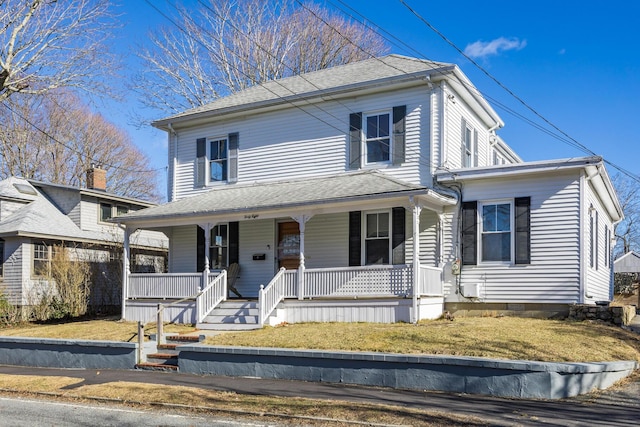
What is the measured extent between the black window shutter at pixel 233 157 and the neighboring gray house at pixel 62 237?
15.6 feet

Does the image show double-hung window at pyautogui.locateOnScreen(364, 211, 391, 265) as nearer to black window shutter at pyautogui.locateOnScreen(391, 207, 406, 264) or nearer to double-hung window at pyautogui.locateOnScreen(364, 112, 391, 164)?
black window shutter at pyautogui.locateOnScreen(391, 207, 406, 264)

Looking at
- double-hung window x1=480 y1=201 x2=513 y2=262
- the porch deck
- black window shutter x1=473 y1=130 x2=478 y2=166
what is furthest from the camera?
black window shutter x1=473 y1=130 x2=478 y2=166

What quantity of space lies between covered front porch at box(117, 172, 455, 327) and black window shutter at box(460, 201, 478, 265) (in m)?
0.63

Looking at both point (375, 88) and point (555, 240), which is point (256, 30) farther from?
point (555, 240)

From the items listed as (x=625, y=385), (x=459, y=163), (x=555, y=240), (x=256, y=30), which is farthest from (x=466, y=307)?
(x=256, y=30)

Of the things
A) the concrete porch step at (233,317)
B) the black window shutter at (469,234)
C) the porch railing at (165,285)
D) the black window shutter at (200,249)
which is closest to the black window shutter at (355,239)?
the black window shutter at (469,234)

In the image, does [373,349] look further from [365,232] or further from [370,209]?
[365,232]

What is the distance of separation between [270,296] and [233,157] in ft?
20.6

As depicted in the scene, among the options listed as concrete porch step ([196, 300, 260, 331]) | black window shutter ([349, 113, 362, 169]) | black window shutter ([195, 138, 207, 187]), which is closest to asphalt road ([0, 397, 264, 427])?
concrete porch step ([196, 300, 260, 331])

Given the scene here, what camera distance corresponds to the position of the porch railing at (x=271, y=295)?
55.4 ft

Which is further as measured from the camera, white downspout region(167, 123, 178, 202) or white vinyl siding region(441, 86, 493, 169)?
white downspout region(167, 123, 178, 202)

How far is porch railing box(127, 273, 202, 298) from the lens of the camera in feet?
63.7

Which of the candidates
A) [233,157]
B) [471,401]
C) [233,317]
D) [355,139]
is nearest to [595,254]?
[355,139]

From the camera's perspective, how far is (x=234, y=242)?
2127cm
